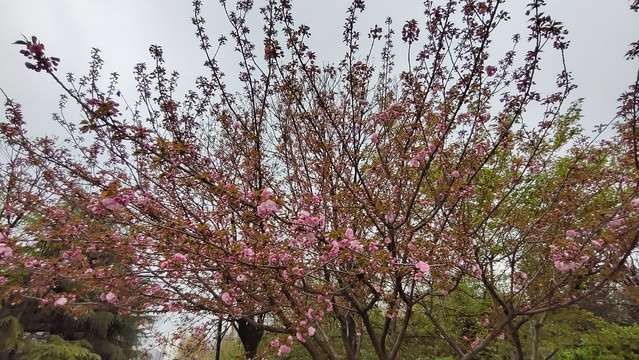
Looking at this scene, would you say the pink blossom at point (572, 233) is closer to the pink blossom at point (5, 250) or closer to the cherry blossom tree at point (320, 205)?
the cherry blossom tree at point (320, 205)

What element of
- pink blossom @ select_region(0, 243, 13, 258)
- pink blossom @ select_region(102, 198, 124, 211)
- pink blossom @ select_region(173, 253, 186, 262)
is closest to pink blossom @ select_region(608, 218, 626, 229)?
pink blossom @ select_region(173, 253, 186, 262)

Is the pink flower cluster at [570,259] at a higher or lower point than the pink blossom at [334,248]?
higher

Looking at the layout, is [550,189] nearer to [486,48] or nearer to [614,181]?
[614,181]

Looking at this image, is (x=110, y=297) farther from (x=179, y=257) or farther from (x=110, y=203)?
(x=110, y=203)

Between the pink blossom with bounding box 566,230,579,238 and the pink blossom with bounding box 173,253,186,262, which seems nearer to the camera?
the pink blossom with bounding box 173,253,186,262

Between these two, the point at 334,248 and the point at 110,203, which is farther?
the point at 334,248

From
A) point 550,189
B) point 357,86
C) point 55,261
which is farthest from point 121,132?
point 550,189

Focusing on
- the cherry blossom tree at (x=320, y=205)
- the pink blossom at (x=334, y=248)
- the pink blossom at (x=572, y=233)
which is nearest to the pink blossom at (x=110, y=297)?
the cherry blossom tree at (x=320, y=205)

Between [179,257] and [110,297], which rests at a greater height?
[179,257]

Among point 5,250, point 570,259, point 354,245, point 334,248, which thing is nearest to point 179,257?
point 334,248

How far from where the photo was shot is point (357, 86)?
375 centimetres

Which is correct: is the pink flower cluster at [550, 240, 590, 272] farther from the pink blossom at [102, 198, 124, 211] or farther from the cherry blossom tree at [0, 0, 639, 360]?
the pink blossom at [102, 198, 124, 211]

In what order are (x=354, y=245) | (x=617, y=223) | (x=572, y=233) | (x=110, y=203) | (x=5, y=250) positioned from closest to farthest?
(x=110, y=203) → (x=354, y=245) → (x=5, y=250) → (x=617, y=223) → (x=572, y=233)

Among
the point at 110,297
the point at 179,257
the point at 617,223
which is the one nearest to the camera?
the point at 179,257
